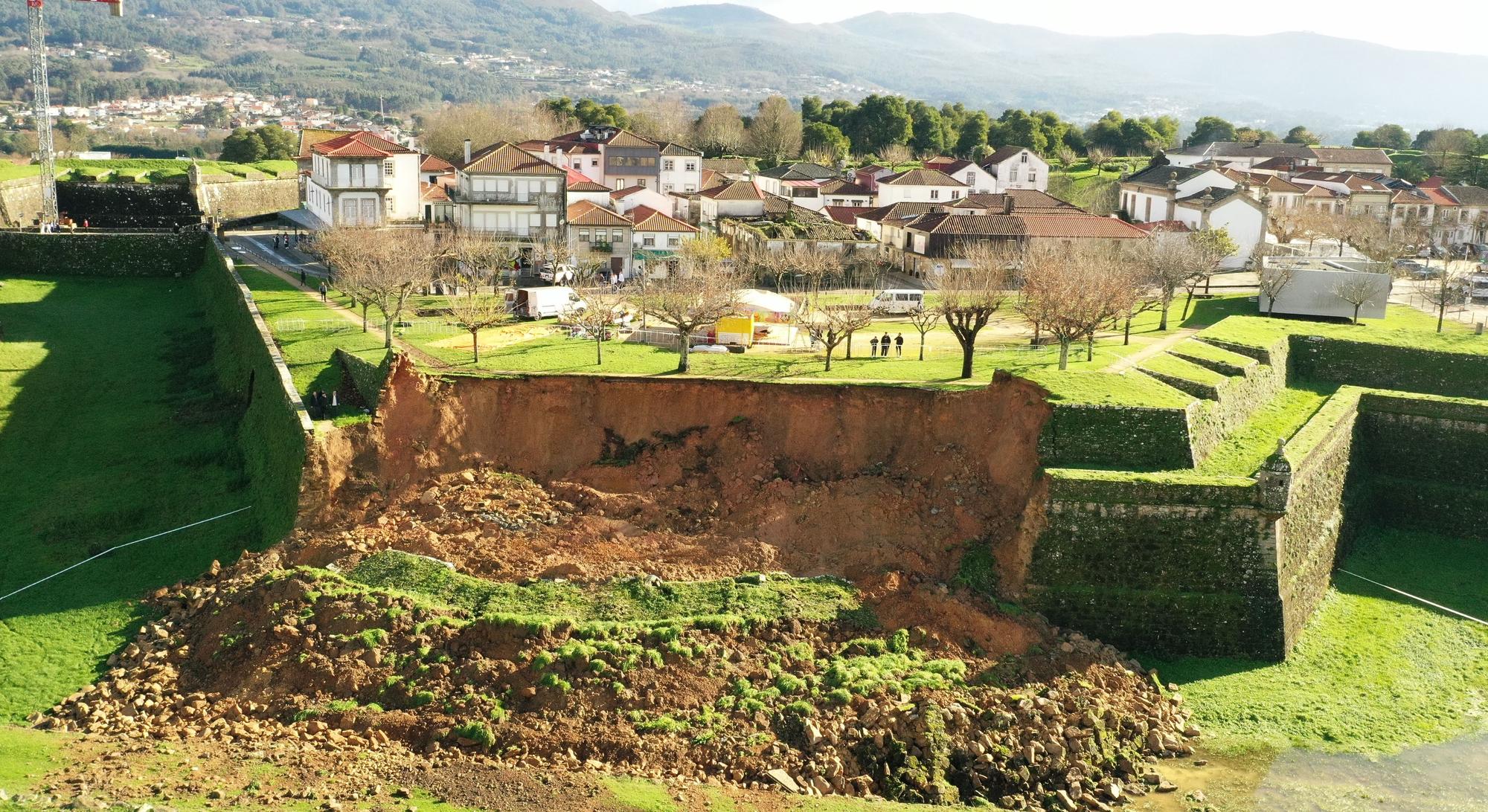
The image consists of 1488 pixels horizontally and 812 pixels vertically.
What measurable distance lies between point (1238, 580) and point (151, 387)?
33370mm

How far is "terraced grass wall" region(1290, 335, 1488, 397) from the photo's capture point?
4056 cm

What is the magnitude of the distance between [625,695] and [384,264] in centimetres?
1984

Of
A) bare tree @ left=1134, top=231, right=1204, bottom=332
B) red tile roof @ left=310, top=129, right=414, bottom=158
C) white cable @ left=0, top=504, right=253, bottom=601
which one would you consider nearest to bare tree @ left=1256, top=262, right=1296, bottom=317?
bare tree @ left=1134, top=231, right=1204, bottom=332

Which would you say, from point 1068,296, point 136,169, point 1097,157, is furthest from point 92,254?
point 1097,157

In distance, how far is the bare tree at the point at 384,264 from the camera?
38.2 meters

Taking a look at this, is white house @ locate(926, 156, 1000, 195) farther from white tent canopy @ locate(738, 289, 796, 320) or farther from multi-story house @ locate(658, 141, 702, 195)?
white tent canopy @ locate(738, 289, 796, 320)

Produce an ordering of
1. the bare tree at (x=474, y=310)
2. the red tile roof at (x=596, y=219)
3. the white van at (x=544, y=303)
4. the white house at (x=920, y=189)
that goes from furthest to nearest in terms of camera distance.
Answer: the white house at (x=920, y=189)
the red tile roof at (x=596, y=219)
the white van at (x=544, y=303)
the bare tree at (x=474, y=310)

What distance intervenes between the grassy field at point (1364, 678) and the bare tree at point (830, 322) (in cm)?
1269

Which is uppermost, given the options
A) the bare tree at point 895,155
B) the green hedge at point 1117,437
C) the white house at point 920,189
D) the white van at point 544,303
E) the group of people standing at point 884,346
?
the bare tree at point 895,155

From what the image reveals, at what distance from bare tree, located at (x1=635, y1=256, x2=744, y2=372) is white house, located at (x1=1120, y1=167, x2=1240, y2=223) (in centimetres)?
3343

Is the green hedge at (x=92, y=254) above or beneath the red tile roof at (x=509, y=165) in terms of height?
beneath

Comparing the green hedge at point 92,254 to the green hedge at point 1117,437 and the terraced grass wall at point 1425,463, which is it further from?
the terraced grass wall at point 1425,463

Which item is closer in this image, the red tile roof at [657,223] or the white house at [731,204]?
the red tile roof at [657,223]

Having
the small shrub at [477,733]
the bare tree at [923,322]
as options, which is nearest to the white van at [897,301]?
the bare tree at [923,322]
